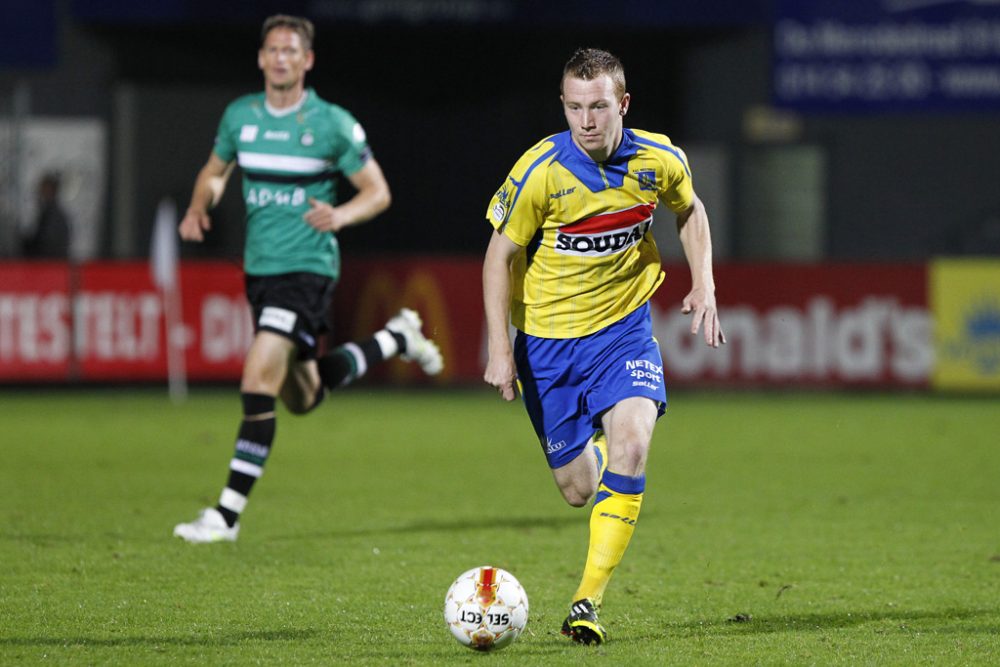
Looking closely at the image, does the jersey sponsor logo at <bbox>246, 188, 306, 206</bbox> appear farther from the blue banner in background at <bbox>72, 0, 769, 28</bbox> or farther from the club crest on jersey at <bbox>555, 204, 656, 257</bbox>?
the blue banner in background at <bbox>72, 0, 769, 28</bbox>

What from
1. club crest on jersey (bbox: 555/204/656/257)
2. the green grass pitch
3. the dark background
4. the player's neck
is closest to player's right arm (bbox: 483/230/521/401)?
club crest on jersey (bbox: 555/204/656/257)

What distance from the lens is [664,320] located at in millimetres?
17672

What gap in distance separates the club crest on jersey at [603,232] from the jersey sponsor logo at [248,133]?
8.92ft

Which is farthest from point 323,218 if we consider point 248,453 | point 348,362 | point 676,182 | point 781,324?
point 781,324

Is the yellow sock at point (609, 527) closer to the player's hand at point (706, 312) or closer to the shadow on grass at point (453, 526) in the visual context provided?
the player's hand at point (706, 312)

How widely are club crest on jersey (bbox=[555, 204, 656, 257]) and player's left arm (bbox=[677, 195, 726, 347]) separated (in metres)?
0.17

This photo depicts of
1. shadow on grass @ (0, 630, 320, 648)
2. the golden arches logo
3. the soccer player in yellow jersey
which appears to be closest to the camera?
shadow on grass @ (0, 630, 320, 648)

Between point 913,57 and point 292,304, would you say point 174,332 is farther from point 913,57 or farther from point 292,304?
point 913,57

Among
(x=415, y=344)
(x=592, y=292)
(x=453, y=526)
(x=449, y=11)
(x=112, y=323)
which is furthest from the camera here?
(x=449, y=11)

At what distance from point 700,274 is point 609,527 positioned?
99 cm

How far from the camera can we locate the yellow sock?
19.7 ft

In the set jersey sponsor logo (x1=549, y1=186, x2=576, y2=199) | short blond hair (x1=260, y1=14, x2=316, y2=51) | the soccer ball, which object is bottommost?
the soccer ball

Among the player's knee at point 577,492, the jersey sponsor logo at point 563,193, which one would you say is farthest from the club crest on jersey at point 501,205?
the player's knee at point 577,492

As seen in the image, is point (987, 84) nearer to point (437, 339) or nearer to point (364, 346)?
point (437, 339)
